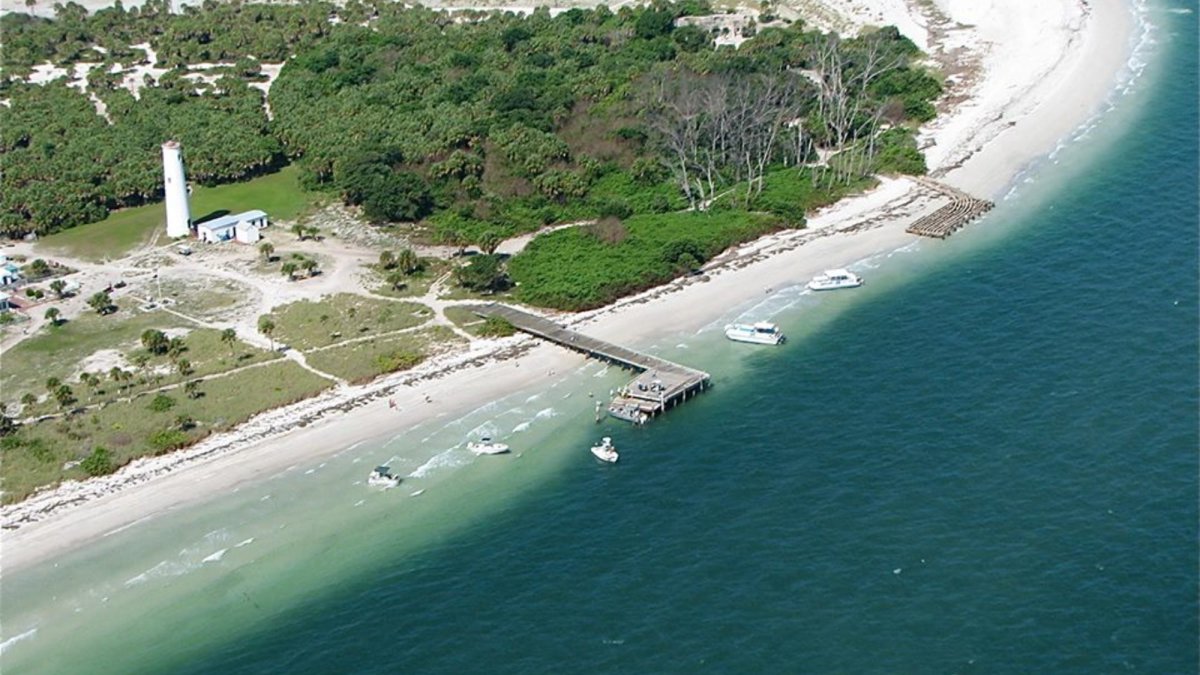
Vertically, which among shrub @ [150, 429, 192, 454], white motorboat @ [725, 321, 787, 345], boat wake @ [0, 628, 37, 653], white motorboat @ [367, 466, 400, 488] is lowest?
boat wake @ [0, 628, 37, 653]

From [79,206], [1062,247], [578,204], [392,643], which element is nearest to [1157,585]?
[392,643]

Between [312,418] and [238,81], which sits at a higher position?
[238,81]

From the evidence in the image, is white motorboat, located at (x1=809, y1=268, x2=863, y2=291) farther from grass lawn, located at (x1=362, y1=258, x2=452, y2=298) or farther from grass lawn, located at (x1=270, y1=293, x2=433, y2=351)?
grass lawn, located at (x1=270, y1=293, x2=433, y2=351)

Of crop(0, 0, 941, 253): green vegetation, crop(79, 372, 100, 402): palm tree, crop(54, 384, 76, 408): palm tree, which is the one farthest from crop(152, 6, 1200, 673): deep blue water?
crop(0, 0, 941, 253): green vegetation

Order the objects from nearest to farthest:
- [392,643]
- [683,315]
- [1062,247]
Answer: [392,643]
[683,315]
[1062,247]

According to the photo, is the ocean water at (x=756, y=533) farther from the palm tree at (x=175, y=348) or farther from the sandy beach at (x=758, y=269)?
the palm tree at (x=175, y=348)

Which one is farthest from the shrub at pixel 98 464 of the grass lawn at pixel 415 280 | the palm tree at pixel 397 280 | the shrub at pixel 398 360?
the palm tree at pixel 397 280

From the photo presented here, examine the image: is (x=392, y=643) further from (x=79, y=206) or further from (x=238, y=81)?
(x=238, y=81)
